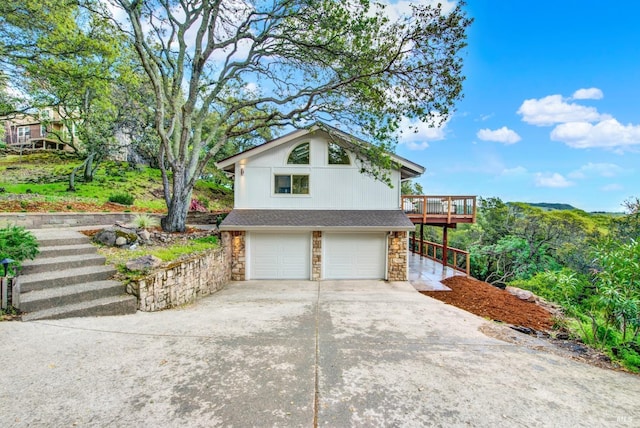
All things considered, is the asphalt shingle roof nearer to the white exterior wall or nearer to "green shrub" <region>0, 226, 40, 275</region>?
the white exterior wall

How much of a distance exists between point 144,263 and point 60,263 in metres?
1.56

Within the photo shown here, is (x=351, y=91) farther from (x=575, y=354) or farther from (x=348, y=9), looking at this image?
(x=575, y=354)

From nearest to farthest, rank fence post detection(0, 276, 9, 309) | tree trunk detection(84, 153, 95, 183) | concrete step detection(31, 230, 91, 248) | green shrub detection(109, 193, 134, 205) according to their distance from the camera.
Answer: fence post detection(0, 276, 9, 309)
concrete step detection(31, 230, 91, 248)
green shrub detection(109, 193, 134, 205)
tree trunk detection(84, 153, 95, 183)

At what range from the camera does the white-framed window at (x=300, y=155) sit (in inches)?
425

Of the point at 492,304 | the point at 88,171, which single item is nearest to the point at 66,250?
the point at 492,304

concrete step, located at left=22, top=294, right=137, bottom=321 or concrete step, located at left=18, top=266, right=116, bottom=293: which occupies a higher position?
concrete step, located at left=18, top=266, right=116, bottom=293

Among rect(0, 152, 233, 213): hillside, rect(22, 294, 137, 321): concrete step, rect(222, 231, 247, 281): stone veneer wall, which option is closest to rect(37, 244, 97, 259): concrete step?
rect(22, 294, 137, 321): concrete step

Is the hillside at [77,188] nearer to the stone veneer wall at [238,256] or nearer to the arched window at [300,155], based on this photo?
the stone veneer wall at [238,256]

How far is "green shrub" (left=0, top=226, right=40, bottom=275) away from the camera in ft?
16.1

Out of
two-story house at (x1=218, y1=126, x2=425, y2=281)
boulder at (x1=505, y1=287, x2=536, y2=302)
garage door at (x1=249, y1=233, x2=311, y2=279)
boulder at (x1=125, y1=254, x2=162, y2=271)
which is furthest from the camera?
garage door at (x1=249, y1=233, x2=311, y2=279)

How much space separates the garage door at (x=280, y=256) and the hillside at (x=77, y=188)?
8.12 meters

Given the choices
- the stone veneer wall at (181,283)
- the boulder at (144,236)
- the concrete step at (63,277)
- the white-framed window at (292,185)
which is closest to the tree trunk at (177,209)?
the boulder at (144,236)

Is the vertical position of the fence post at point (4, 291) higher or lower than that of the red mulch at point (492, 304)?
higher

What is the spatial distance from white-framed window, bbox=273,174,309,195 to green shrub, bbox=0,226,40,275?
23.0 feet
